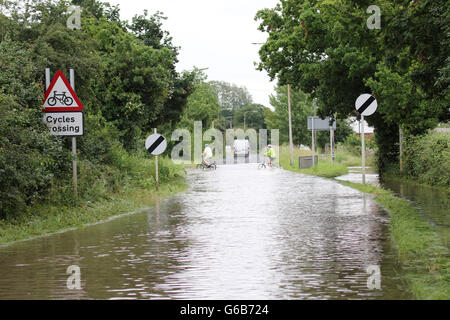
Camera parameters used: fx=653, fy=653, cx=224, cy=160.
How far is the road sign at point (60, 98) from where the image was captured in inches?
587

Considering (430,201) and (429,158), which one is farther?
(429,158)

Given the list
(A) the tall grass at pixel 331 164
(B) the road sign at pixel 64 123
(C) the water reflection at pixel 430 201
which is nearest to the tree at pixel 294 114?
(A) the tall grass at pixel 331 164

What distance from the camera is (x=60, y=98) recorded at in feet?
49.4

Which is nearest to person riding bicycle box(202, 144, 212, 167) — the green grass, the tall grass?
the tall grass

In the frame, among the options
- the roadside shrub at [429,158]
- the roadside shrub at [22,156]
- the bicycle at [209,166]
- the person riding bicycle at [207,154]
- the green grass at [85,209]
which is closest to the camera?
the roadside shrub at [22,156]

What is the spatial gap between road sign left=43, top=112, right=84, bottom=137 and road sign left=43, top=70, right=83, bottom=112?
0.13 m

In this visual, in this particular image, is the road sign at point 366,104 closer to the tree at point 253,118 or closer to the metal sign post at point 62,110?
the metal sign post at point 62,110

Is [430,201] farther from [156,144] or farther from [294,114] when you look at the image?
[294,114]

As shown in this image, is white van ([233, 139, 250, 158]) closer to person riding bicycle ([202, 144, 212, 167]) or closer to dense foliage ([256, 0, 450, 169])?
person riding bicycle ([202, 144, 212, 167])

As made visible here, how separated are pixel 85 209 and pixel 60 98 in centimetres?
266

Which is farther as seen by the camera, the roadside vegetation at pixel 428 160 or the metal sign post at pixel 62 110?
the roadside vegetation at pixel 428 160

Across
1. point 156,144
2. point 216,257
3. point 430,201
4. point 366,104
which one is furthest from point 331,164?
point 216,257

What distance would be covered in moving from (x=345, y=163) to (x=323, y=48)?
65.2ft

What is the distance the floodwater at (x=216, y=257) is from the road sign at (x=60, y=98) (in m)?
2.86
